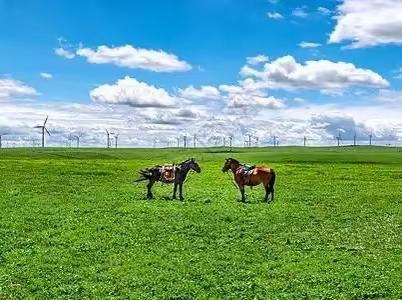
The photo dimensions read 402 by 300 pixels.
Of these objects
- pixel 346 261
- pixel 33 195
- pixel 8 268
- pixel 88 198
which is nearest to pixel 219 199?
pixel 88 198

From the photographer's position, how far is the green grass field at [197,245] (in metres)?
23.7

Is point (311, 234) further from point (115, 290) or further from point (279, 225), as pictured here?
point (115, 290)

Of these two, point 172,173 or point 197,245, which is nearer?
point 197,245

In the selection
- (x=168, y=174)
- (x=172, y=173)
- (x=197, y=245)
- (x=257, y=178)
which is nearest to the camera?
(x=197, y=245)

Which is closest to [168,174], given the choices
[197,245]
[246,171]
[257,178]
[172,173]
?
[172,173]

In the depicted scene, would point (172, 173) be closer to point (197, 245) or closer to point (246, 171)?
point (246, 171)

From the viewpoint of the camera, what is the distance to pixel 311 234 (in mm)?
31859

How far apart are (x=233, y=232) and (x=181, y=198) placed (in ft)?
33.4

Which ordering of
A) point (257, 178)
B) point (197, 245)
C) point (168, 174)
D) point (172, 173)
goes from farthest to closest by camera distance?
point (168, 174)
point (172, 173)
point (257, 178)
point (197, 245)

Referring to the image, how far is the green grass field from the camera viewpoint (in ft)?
77.7

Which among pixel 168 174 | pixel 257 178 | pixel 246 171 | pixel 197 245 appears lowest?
pixel 197 245

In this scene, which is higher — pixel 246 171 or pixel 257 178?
pixel 246 171

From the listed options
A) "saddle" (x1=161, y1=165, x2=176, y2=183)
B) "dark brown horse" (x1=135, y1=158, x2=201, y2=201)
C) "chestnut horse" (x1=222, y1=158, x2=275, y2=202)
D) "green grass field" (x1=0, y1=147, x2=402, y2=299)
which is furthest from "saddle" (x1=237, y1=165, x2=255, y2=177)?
"saddle" (x1=161, y1=165, x2=176, y2=183)

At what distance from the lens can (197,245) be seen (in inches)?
1148
